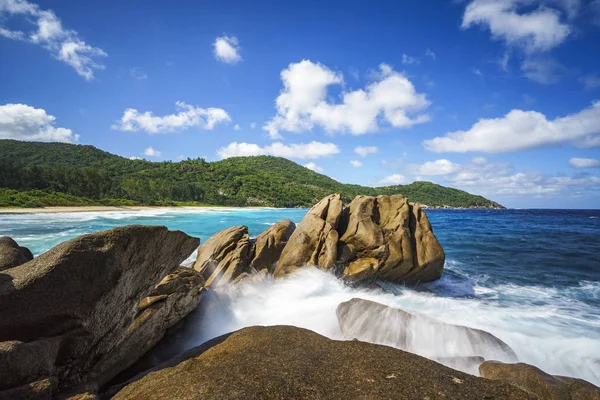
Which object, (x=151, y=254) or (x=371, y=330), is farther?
(x=371, y=330)

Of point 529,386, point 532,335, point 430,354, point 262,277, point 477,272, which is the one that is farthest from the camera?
point 477,272

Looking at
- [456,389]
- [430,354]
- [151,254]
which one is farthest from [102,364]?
[430,354]

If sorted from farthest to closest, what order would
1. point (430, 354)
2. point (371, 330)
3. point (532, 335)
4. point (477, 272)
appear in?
point (477, 272), point (532, 335), point (371, 330), point (430, 354)

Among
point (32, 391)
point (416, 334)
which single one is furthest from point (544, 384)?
point (32, 391)

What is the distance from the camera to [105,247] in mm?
5102

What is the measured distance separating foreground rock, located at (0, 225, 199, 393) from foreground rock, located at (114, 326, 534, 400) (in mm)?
1167

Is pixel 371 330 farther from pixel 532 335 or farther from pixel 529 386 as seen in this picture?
pixel 532 335

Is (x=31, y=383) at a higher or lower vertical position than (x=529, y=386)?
higher

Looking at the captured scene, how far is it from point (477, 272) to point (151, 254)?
22.4 m

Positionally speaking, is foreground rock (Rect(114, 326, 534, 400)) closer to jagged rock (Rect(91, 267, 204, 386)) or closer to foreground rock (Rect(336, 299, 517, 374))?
jagged rock (Rect(91, 267, 204, 386))

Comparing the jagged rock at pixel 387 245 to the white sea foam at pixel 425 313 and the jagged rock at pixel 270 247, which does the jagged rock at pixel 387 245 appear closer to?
the white sea foam at pixel 425 313

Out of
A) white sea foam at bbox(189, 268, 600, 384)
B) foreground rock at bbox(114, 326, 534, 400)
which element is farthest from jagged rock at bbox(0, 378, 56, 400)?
white sea foam at bbox(189, 268, 600, 384)

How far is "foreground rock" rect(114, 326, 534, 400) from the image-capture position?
13.8ft

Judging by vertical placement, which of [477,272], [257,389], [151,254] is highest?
[151,254]
